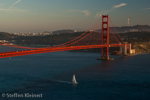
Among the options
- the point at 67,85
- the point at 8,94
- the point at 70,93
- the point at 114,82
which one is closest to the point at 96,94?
the point at 70,93

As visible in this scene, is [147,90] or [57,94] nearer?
[57,94]

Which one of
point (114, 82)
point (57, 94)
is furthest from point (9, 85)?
point (114, 82)

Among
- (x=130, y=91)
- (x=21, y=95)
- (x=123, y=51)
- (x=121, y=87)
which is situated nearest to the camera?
(x=21, y=95)

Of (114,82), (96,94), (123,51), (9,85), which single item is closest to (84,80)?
(114,82)

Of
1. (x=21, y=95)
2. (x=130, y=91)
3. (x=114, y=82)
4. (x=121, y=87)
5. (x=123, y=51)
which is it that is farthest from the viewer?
(x=123, y=51)

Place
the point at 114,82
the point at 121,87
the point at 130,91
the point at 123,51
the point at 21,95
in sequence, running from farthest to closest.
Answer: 1. the point at 123,51
2. the point at 114,82
3. the point at 121,87
4. the point at 130,91
5. the point at 21,95

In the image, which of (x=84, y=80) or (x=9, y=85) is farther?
(x=84, y=80)

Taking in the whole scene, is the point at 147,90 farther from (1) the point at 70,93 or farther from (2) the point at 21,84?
(2) the point at 21,84

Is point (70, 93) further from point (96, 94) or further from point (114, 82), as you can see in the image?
point (114, 82)
